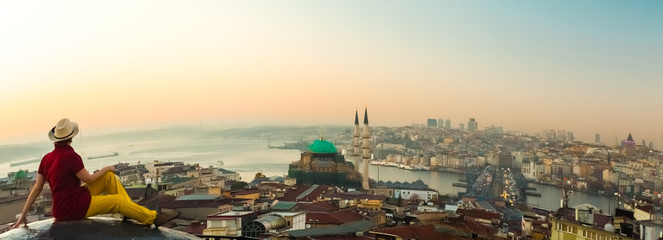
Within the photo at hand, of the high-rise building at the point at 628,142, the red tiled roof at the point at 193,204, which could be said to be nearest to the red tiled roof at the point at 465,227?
the red tiled roof at the point at 193,204

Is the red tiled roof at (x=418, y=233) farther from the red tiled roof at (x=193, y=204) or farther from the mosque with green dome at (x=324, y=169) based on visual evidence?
the mosque with green dome at (x=324, y=169)

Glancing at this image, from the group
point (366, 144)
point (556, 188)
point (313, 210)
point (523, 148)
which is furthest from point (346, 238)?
point (523, 148)

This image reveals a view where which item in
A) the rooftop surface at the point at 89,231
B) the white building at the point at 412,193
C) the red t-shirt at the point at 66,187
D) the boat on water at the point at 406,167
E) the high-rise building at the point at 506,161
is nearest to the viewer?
the rooftop surface at the point at 89,231

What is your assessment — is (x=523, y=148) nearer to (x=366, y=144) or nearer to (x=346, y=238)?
(x=366, y=144)

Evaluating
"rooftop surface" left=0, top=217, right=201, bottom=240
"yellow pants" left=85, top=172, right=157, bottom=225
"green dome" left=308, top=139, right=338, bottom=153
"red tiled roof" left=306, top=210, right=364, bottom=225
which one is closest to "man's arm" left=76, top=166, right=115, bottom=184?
"yellow pants" left=85, top=172, right=157, bottom=225

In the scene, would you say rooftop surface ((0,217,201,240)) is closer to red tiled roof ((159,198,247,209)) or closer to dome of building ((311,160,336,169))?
red tiled roof ((159,198,247,209))

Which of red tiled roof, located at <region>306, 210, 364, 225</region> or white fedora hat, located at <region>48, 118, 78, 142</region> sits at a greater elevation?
white fedora hat, located at <region>48, 118, 78, 142</region>
